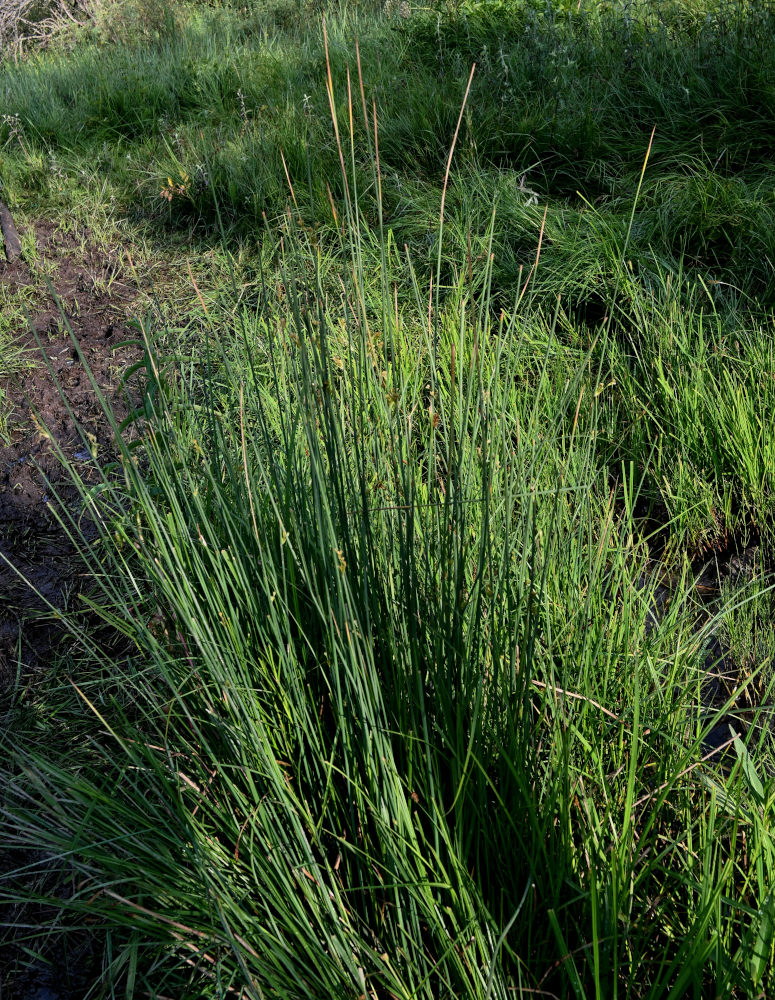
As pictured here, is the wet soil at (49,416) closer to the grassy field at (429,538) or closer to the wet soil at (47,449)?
the wet soil at (47,449)

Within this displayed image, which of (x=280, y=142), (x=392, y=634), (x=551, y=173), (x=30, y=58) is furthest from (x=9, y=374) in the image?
(x=30, y=58)

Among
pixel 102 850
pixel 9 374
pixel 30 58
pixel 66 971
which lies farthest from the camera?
pixel 30 58

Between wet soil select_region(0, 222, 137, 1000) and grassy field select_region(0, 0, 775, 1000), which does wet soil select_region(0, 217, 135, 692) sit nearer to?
wet soil select_region(0, 222, 137, 1000)

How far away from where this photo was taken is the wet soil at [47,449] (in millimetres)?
1722

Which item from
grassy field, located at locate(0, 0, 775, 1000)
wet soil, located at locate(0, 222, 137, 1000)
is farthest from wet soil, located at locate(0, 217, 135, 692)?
grassy field, located at locate(0, 0, 775, 1000)

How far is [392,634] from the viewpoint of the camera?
1352 millimetres

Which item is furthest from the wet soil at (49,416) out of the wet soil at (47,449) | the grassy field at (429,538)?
the grassy field at (429,538)

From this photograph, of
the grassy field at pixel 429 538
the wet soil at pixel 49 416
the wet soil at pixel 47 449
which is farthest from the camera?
the wet soil at pixel 49 416

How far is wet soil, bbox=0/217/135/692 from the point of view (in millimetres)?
2545

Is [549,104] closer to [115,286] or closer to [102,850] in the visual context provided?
[115,286]

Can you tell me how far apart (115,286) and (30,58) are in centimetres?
435

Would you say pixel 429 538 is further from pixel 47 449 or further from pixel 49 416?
pixel 49 416

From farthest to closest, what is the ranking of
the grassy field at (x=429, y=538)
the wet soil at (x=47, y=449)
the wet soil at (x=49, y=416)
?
1. the wet soil at (x=49, y=416)
2. the wet soil at (x=47, y=449)
3. the grassy field at (x=429, y=538)

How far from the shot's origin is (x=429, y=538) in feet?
5.02
